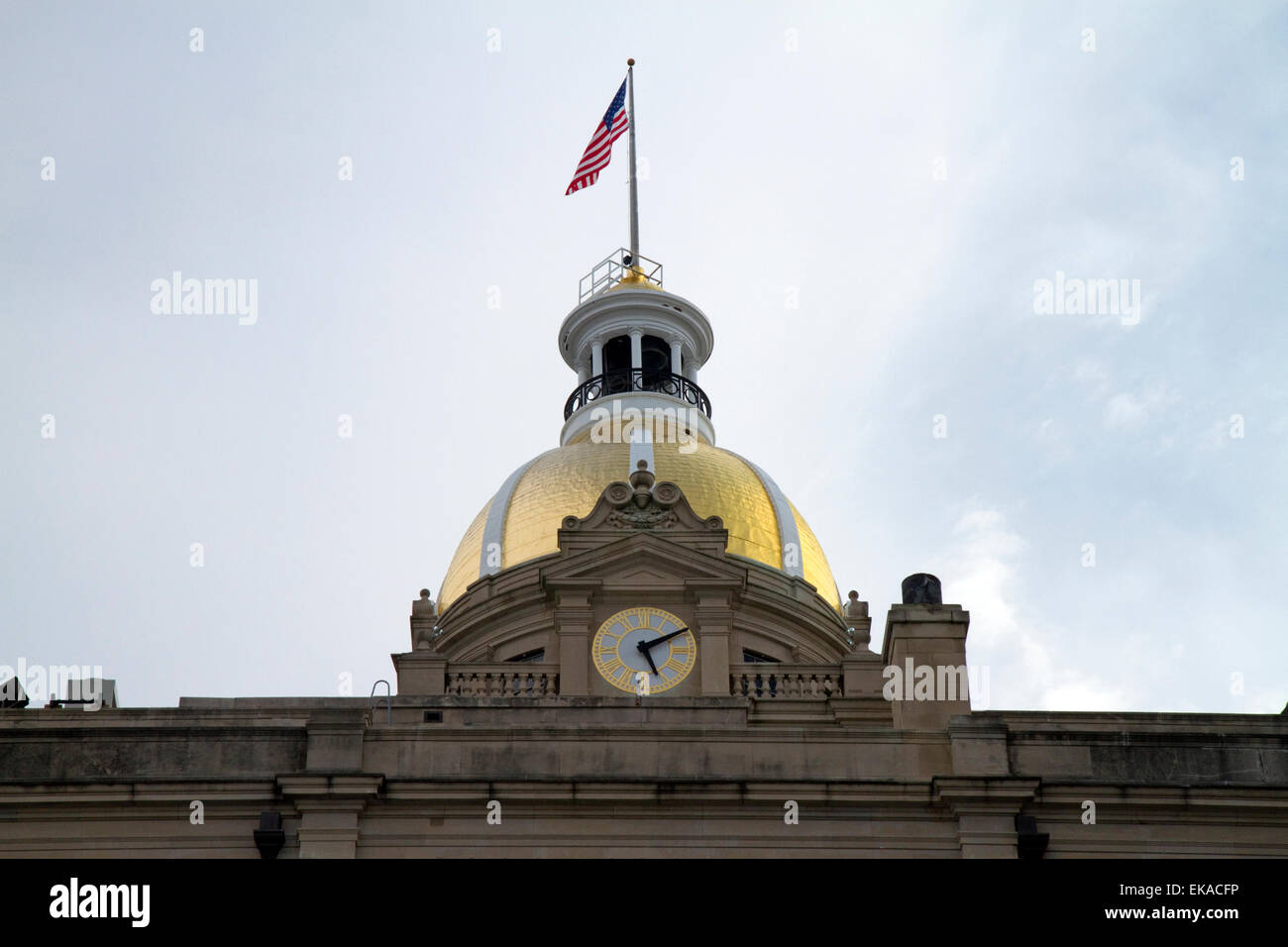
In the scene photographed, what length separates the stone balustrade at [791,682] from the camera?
39.9 metres

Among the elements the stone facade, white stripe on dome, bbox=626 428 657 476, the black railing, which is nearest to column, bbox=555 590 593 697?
white stripe on dome, bbox=626 428 657 476

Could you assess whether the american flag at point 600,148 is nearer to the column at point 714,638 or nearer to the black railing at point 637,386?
the black railing at point 637,386

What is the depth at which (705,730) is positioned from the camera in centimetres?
2858

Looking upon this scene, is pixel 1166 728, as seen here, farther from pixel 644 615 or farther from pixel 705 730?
pixel 644 615

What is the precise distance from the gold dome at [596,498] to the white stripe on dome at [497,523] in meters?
0.04

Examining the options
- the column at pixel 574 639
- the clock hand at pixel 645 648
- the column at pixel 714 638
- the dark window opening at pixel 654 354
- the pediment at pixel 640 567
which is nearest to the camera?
the column at pixel 574 639

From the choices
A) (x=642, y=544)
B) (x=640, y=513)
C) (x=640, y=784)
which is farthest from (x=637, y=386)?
(x=640, y=784)

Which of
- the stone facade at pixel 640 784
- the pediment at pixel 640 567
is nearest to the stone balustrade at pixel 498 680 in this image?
the pediment at pixel 640 567

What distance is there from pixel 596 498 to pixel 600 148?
14.0 metres

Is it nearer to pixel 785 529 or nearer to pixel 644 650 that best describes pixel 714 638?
pixel 644 650

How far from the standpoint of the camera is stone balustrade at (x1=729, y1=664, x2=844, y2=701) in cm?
3994

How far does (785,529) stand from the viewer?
51.8 meters

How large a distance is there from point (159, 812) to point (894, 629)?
1003 centimetres
